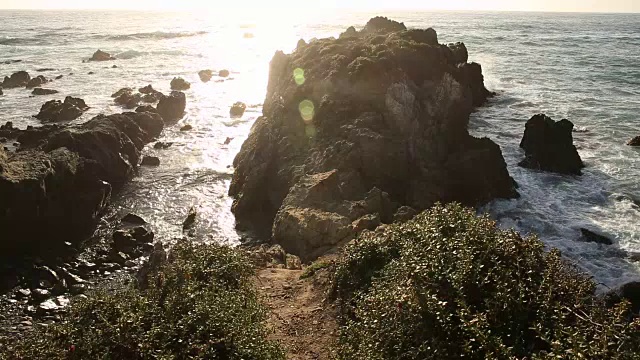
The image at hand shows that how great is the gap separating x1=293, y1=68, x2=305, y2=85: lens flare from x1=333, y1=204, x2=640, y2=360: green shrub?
20615 millimetres

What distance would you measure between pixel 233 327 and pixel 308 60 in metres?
25.9

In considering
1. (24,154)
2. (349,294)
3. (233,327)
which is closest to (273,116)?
(24,154)

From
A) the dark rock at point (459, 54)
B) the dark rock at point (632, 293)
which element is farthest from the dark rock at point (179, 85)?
the dark rock at point (632, 293)

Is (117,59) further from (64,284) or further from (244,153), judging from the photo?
(64,284)

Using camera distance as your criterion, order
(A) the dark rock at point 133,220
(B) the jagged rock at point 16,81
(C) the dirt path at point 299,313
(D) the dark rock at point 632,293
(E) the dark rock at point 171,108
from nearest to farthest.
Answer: (C) the dirt path at point 299,313, (D) the dark rock at point 632,293, (A) the dark rock at point 133,220, (E) the dark rock at point 171,108, (B) the jagged rock at point 16,81

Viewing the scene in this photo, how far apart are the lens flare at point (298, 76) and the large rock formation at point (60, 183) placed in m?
13.0

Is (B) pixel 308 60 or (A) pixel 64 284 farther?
(B) pixel 308 60

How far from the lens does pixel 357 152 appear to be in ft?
76.6

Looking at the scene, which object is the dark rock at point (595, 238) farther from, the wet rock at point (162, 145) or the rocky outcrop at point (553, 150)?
the wet rock at point (162, 145)

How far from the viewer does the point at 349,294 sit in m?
13.2

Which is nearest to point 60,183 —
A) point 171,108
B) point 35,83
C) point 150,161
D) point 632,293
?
point 150,161

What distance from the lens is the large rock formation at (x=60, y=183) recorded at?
2230 centimetres

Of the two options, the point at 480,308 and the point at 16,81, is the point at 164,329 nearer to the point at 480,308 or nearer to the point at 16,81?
the point at 480,308

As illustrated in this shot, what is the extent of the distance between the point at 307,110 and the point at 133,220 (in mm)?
11736
